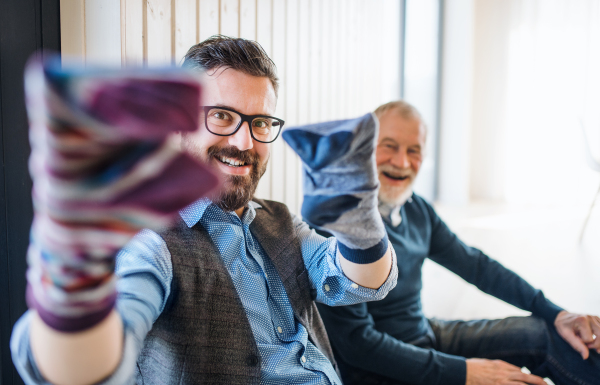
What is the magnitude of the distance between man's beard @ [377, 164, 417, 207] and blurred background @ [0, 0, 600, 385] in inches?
18.9

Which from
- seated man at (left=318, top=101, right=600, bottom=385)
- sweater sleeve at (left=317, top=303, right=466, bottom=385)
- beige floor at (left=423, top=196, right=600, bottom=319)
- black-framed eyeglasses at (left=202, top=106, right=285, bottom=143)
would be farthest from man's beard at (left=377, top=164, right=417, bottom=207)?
beige floor at (left=423, top=196, right=600, bottom=319)

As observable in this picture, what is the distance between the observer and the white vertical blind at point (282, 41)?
3.30 ft

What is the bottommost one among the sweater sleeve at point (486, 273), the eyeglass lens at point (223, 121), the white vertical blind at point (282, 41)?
the sweater sleeve at point (486, 273)

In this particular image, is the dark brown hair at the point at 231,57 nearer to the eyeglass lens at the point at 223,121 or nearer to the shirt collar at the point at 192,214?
the eyeglass lens at the point at 223,121

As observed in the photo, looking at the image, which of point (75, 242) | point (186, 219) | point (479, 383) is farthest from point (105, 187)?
point (479, 383)

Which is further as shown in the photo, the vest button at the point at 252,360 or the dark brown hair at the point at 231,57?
the dark brown hair at the point at 231,57

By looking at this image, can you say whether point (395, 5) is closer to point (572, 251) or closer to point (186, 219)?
point (572, 251)

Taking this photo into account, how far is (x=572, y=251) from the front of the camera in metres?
3.35

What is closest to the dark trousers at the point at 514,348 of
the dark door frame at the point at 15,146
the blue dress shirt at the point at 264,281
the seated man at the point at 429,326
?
the seated man at the point at 429,326

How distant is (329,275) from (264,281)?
0.14 m

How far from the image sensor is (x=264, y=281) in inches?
34.9

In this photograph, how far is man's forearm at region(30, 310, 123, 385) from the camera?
431 millimetres

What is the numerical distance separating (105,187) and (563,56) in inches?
231

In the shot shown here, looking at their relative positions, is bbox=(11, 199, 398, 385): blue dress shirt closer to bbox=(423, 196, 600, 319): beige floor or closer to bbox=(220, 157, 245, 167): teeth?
bbox=(220, 157, 245, 167): teeth
